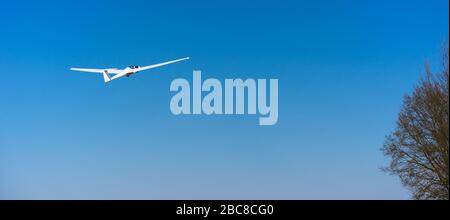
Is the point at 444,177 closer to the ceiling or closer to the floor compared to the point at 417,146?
closer to the floor

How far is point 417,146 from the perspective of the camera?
30625 mm
